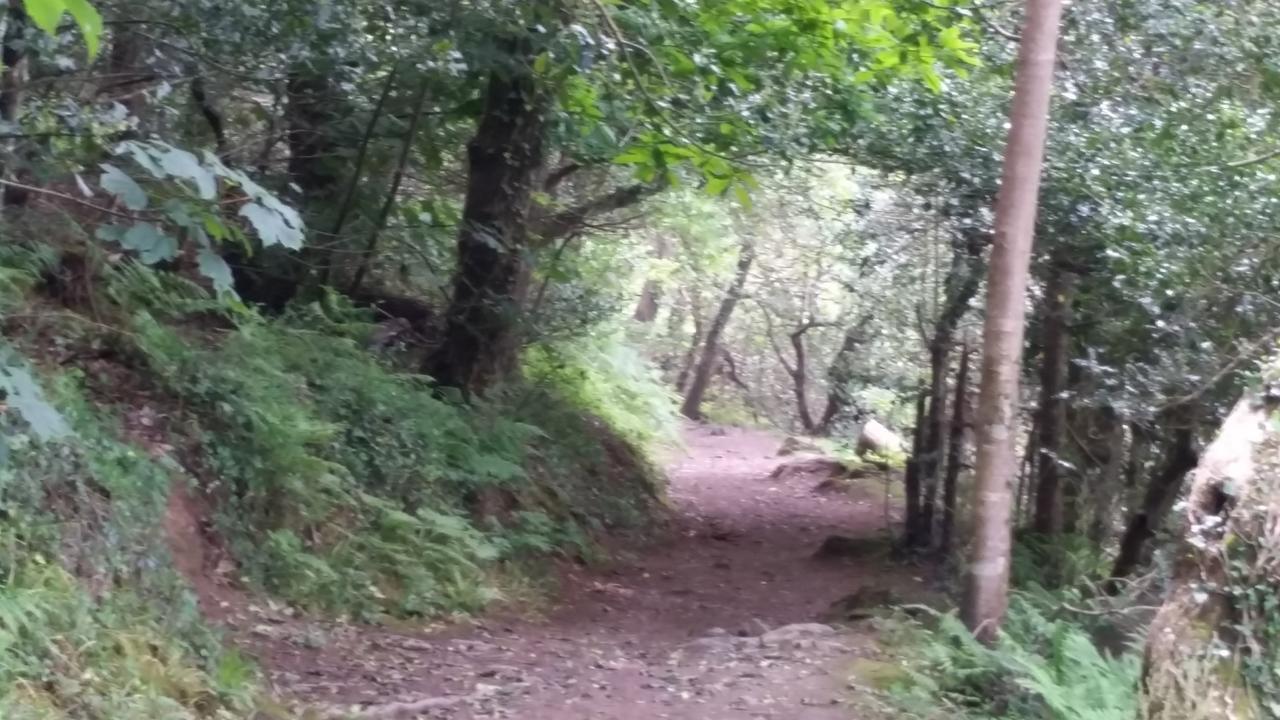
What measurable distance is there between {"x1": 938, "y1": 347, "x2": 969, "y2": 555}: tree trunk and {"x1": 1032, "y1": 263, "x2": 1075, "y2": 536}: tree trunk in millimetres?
749

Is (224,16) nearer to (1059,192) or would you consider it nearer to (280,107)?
(280,107)

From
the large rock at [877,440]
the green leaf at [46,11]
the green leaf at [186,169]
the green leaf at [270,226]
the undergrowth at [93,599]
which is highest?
the green leaf at [46,11]

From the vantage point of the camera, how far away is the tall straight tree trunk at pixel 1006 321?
7559 mm

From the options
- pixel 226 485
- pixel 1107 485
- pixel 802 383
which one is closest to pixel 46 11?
pixel 226 485

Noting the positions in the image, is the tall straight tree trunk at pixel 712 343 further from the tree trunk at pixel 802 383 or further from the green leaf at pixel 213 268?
the green leaf at pixel 213 268

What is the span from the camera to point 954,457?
12.3m

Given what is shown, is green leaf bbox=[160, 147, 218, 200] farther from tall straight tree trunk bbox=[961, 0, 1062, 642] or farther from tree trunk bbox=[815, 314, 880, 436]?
tree trunk bbox=[815, 314, 880, 436]

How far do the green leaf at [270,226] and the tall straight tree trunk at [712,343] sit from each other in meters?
21.6

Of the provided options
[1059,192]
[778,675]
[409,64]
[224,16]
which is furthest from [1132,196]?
[224,16]

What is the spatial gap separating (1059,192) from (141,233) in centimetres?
859

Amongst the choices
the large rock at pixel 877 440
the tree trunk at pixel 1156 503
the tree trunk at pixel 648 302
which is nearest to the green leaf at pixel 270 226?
the tree trunk at pixel 1156 503

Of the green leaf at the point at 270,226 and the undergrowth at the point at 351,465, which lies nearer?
the green leaf at the point at 270,226

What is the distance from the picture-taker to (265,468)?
341 inches

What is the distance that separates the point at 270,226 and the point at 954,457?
32.7ft
